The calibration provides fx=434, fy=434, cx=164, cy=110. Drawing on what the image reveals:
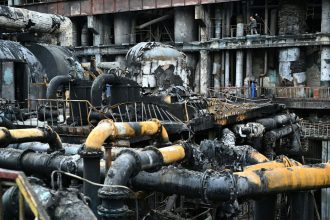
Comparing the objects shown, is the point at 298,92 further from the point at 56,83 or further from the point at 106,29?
the point at 106,29

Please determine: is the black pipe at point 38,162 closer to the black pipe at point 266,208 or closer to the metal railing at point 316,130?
the black pipe at point 266,208

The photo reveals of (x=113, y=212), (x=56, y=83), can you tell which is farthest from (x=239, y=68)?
(x=113, y=212)

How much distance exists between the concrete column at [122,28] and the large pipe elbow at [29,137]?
3029 centimetres

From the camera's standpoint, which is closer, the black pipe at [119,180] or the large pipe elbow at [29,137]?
the black pipe at [119,180]

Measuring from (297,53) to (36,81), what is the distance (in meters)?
19.1

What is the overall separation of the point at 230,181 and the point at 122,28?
3475cm

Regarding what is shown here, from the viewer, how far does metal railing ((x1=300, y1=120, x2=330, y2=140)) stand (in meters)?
24.1

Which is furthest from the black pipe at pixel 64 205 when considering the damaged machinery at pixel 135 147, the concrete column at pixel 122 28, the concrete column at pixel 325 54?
the concrete column at pixel 122 28

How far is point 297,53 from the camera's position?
31.6 meters

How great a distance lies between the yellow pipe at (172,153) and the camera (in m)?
8.95

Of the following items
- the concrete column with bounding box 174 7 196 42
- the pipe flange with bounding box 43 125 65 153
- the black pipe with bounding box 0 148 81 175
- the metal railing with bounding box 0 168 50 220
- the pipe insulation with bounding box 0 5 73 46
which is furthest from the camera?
the concrete column with bounding box 174 7 196 42

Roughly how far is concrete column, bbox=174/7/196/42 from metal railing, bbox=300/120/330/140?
552 inches

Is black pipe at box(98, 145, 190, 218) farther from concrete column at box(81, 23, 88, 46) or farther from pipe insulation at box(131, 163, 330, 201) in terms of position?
concrete column at box(81, 23, 88, 46)

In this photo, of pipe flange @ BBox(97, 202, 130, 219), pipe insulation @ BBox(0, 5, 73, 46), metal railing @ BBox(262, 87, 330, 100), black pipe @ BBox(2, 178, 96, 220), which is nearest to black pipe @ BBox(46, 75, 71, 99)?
pipe insulation @ BBox(0, 5, 73, 46)
